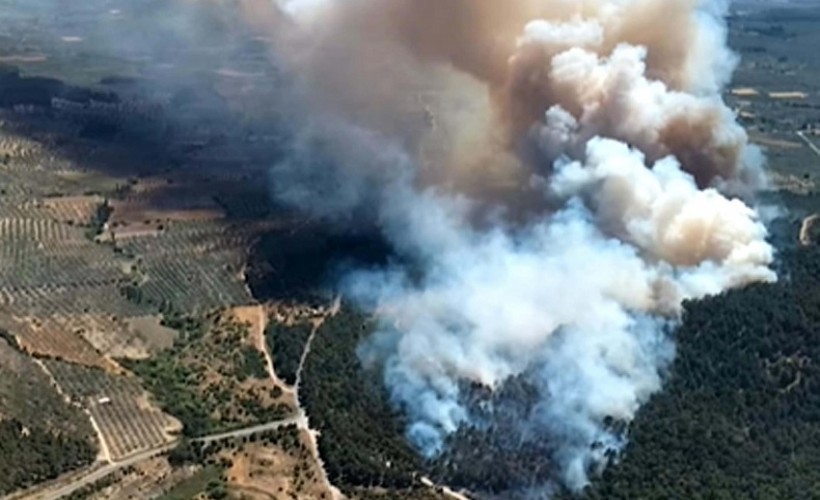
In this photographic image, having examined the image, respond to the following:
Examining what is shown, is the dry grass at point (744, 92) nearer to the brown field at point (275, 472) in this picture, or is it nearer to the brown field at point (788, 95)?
the brown field at point (788, 95)

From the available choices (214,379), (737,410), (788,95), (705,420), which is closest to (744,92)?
(788,95)

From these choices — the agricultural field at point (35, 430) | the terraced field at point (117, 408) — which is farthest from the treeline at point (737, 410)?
the agricultural field at point (35, 430)

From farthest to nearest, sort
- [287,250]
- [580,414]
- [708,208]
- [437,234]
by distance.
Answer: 1. [287,250]
2. [437,234]
3. [708,208]
4. [580,414]

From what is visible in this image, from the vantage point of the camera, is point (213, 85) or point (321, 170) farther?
point (213, 85)

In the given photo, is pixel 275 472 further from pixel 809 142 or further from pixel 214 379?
pixel 809 142

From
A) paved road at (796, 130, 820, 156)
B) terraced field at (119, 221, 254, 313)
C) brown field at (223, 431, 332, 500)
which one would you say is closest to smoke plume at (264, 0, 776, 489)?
brown field at (223, 431, 332, 500)

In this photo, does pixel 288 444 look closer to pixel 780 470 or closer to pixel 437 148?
pixel 780 470

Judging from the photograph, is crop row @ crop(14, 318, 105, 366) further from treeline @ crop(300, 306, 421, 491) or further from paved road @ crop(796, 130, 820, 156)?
paved road @ crop(796, 130, 820, 156)

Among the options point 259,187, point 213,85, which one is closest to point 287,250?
point 259,187

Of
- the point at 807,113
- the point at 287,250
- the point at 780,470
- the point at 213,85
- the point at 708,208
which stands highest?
the point at 807,113
